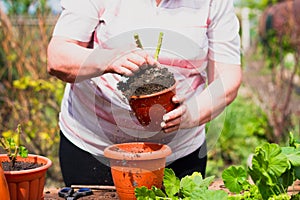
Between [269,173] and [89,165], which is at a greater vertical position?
[269,173]

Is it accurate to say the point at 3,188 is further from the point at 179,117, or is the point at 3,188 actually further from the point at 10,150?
the point at 179,117

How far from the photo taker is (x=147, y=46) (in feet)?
4.95

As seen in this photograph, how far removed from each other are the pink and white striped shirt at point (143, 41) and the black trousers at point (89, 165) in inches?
2.2

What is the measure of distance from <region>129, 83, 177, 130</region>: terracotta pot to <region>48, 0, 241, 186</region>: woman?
0.02 meters

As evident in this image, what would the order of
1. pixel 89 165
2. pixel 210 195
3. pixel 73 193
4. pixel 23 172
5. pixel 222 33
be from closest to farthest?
pixel 210 195 < pixel 23 172 < pixel 73 193 < pixel 222 33 < pixel 89 165

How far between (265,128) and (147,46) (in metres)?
2.89

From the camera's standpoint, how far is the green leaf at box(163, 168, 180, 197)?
1343 mm

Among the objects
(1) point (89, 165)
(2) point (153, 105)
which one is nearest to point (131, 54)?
(2) point (153, 105)

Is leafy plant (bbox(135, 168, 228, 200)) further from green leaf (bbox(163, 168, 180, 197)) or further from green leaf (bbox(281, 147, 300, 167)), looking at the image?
green leaf (bbox(281, 147, 300, 167))

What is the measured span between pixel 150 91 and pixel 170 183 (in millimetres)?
246

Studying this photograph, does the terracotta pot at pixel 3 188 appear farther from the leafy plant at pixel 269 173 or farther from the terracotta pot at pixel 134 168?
the leafy plant at pixel 269 173

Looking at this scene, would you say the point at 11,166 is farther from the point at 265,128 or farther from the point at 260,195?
the point at 265,128

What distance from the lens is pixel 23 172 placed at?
1.33 m

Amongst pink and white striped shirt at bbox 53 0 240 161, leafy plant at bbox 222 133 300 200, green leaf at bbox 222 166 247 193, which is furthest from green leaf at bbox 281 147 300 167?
pink and white striped shirt at bbox 53 0 240 161
